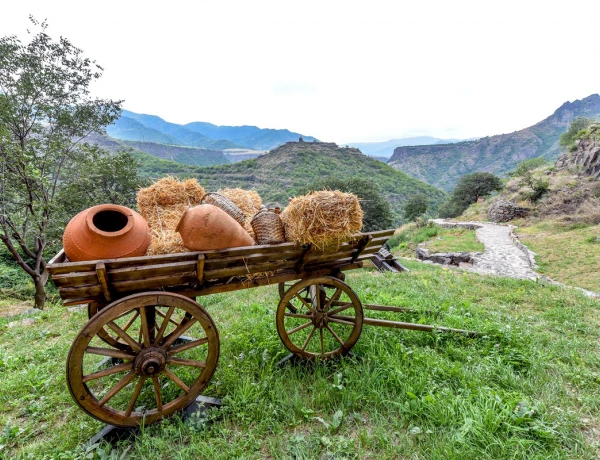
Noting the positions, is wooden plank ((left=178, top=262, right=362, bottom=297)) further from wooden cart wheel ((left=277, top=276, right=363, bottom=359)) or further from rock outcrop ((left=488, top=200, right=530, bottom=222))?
rock outcrop ((left=488, top=200, right=530, bottom=222))

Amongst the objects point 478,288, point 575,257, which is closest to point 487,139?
point 575,257

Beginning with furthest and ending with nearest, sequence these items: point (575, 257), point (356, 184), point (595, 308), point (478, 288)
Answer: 1. point (356, 184)
2. point (575, 257)
3. point (478, 288)
4. point (595, 308)

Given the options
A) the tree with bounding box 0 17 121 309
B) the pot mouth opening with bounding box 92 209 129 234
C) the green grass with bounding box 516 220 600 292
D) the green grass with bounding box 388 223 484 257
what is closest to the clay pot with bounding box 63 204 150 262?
the pot mouth opening with bounding box 92 209 129 234

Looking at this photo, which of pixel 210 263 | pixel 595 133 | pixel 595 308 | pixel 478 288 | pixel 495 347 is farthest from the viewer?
pixel 595 133

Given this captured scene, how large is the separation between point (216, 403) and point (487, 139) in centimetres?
15384

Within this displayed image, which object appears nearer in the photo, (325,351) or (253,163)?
(325,351)

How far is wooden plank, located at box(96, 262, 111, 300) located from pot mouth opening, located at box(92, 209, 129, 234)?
0.62 metres

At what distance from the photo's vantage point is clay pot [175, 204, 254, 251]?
2363 mm

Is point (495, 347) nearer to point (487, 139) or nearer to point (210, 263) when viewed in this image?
point (210, 263)

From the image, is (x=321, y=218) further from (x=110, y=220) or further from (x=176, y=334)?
(x=110, y=220)

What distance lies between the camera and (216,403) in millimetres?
2600

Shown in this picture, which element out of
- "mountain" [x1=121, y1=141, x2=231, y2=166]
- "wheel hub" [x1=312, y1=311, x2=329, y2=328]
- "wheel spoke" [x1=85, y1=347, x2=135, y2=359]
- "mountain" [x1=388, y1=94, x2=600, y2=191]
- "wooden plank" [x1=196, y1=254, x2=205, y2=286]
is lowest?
"wheel hub" [x1=312, y1=311, x2=329, y2=328]

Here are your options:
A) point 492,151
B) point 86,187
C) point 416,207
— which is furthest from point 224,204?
point 492,151

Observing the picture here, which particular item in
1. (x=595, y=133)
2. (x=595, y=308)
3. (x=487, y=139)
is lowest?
(x=595, y=308)
